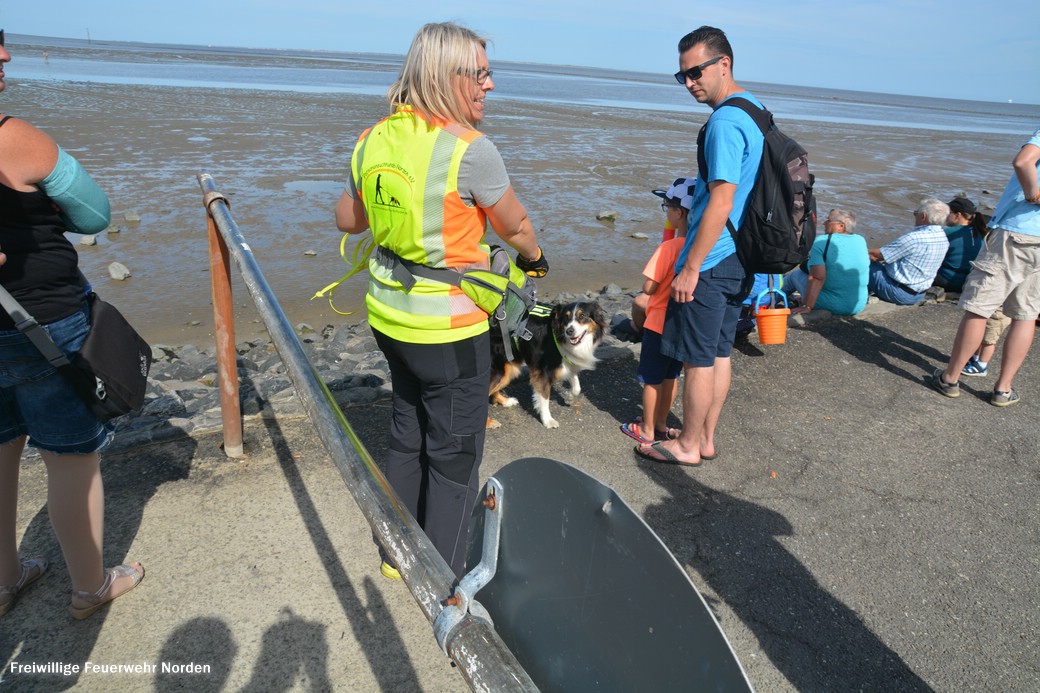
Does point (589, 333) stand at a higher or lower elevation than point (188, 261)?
higher

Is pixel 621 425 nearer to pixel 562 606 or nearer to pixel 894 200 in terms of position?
pixel 562 606

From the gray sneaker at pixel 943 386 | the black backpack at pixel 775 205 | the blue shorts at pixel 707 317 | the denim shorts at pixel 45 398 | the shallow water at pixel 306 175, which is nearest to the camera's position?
the denim shorts at pixel 45 398

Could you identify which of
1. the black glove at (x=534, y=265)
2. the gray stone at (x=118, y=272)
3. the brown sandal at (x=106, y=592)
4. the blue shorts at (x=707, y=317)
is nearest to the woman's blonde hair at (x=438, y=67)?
the black glove at (x=534, y=265)

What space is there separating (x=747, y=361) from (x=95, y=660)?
199 inches

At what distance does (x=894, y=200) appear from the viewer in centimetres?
1697

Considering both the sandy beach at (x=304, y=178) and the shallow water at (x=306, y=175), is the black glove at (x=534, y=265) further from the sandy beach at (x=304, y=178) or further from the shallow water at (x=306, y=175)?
the shallow water at (x=306, y=175)

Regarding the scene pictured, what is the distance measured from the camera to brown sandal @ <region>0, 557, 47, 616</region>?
255cm

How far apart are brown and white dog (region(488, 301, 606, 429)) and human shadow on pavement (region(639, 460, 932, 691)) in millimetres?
1121

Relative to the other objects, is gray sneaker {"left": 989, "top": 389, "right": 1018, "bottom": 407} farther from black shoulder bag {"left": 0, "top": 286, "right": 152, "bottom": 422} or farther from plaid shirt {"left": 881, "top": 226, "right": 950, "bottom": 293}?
black shoulder bag {"left": 0, "top": 286, "right": 152, "bottom": 422}

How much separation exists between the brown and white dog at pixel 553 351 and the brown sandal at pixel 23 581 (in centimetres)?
284

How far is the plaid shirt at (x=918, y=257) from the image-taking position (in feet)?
22.2

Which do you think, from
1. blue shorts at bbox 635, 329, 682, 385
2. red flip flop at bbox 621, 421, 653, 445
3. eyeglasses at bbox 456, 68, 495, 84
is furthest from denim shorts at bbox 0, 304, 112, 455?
red flip flop at bbox 621, 421, 653, 445

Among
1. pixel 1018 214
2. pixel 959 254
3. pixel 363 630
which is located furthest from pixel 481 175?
pixel 959 254

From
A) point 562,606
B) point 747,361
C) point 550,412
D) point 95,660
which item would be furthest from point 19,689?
point 747,361
